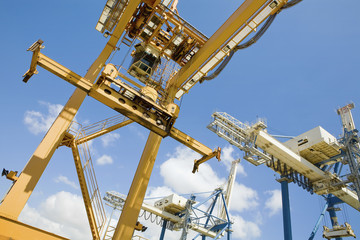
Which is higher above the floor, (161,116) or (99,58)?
(99,58)

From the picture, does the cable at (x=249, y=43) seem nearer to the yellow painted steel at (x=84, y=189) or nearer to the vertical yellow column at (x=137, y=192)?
the vertical yellow column at (x=137, y=192)

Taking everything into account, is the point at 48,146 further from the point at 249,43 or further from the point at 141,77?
the point at 249,43

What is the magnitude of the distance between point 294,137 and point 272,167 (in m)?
3.87

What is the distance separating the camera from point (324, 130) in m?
19.9

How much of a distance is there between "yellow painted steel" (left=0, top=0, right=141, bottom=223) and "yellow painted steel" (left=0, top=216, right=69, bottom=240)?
0.51 meters

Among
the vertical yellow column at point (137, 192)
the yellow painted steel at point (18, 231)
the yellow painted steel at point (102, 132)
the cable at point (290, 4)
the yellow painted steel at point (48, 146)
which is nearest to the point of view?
the yellow painted steel at point (18, 231)

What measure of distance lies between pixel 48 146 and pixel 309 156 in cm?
1968

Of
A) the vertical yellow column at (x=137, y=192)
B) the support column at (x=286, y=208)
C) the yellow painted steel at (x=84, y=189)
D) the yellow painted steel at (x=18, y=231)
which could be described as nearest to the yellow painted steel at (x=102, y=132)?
the yellow painted steel at (x=84, y=189)

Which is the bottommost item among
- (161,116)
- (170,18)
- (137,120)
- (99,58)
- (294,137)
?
(137,120)

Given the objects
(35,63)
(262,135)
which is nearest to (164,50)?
(35,63)

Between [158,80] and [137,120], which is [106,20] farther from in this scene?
[137,120]

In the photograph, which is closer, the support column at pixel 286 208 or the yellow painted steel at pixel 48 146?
the yellow painted steel at pixel 48 146

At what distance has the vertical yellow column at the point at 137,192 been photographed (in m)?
8.57

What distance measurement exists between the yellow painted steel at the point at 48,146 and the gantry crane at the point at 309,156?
9.56m
